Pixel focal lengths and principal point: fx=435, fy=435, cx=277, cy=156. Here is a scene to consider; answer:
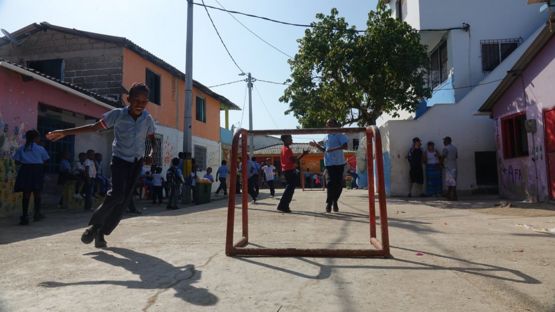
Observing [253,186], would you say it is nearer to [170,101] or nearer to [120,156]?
[120,156]

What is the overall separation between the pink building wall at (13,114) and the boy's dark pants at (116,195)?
17.0 ft

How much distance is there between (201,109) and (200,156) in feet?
7.71

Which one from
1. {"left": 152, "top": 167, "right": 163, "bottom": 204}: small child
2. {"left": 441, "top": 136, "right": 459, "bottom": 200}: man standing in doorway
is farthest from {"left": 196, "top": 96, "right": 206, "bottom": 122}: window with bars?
{"left": 441, "top": 136, "right": 459, "bottom": 200}: man standing in doorway

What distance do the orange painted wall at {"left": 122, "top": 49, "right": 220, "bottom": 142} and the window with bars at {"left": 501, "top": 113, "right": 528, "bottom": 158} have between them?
11.5 m

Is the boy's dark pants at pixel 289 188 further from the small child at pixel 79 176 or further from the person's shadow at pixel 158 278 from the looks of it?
the small child at pixel 79 176

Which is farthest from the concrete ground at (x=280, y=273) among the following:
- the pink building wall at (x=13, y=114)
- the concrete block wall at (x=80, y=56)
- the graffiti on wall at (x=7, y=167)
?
the concrete block wall at (x=80, y=56)

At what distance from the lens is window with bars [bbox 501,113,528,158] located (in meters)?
10.9

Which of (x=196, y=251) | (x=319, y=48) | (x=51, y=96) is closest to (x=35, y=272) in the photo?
(x=196, y=251)

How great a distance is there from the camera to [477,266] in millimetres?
3373

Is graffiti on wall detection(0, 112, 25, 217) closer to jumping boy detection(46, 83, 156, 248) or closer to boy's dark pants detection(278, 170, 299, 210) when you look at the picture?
jumping boy detection(46, 83, 156, 248)

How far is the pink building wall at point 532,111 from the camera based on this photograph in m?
9.36

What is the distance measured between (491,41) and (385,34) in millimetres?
4777

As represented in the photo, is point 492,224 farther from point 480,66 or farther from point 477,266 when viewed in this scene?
point 480,66

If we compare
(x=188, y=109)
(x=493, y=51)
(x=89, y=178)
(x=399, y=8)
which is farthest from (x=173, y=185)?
(x=399, y=8)
